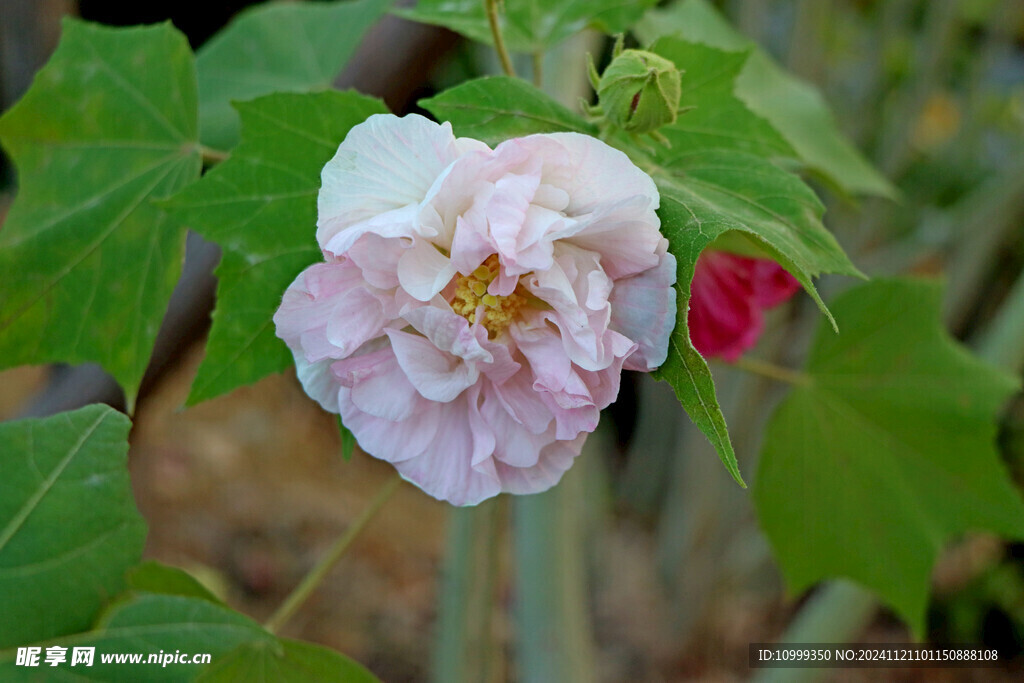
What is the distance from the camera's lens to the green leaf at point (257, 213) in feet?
1.46

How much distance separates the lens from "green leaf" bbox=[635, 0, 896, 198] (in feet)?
2.51

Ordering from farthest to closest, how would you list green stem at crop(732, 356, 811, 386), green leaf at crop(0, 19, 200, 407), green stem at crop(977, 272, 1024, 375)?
green stem at crop(977, 272, 1024, 375) → green stem at crop(732, 356, 811, 386) → green leaf at crop(0, 19, 200, 407)

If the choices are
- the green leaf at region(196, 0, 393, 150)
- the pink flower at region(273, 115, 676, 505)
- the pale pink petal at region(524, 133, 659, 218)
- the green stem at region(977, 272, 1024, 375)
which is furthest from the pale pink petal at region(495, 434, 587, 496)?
the green stem at region(977, 272, 1024, 375)

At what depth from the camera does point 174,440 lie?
2.16m

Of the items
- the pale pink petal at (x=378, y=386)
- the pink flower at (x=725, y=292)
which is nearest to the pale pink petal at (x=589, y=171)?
the pale pink petal at (x=378, y=386)

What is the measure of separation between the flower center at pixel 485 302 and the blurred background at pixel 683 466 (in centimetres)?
95

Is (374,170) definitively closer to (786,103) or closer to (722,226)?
(722,226)

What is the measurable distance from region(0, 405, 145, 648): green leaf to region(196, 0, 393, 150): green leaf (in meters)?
0.37

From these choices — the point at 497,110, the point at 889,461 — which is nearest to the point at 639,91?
the point at 497,110

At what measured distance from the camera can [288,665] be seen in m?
0.48

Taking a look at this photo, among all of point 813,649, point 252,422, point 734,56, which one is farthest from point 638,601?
point 734,56

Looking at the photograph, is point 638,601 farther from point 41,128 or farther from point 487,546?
point 41,128

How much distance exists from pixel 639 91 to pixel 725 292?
20cm

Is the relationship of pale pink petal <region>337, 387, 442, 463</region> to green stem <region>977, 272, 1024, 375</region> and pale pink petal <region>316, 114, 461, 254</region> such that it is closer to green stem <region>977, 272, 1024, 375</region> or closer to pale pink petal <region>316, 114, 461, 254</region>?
pale pink petal <region>316, 114, 461, 254</region>
